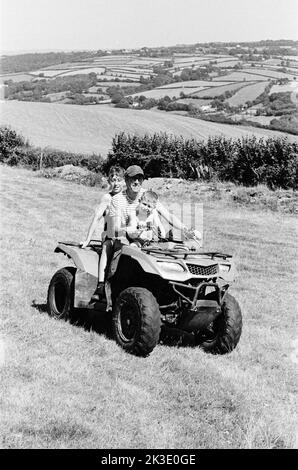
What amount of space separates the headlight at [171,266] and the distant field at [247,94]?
47552 millimetres

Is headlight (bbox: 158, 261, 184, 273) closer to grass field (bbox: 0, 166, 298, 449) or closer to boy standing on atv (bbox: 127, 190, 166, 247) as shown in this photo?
boy standing on atv (bbox: 127, 190, 166, 247)

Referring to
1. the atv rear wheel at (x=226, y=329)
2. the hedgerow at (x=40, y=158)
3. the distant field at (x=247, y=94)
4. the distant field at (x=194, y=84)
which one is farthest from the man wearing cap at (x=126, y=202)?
the distant field at (x=194, y=84)

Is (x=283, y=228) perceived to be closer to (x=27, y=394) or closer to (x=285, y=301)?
(x=285, y=301)

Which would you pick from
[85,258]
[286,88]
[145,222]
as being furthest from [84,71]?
[145,222]

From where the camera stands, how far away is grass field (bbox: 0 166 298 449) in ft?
15.1

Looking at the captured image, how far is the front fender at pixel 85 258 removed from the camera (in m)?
7.37

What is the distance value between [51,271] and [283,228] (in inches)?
375

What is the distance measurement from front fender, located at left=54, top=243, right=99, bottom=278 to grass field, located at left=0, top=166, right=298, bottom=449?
67cm

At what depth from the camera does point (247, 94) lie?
53.3m

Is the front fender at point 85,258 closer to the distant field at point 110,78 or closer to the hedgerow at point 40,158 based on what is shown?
the hedgerow at point 40,158

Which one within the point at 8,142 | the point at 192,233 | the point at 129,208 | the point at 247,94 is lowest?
the point at 8,142

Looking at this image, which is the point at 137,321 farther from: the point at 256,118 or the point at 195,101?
the point at 195,101

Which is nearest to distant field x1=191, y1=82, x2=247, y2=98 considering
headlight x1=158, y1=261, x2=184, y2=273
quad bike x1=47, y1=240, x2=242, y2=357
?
quad bike x1=47, y1=240, x2=242, y2=357

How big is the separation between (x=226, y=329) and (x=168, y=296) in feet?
2.31
